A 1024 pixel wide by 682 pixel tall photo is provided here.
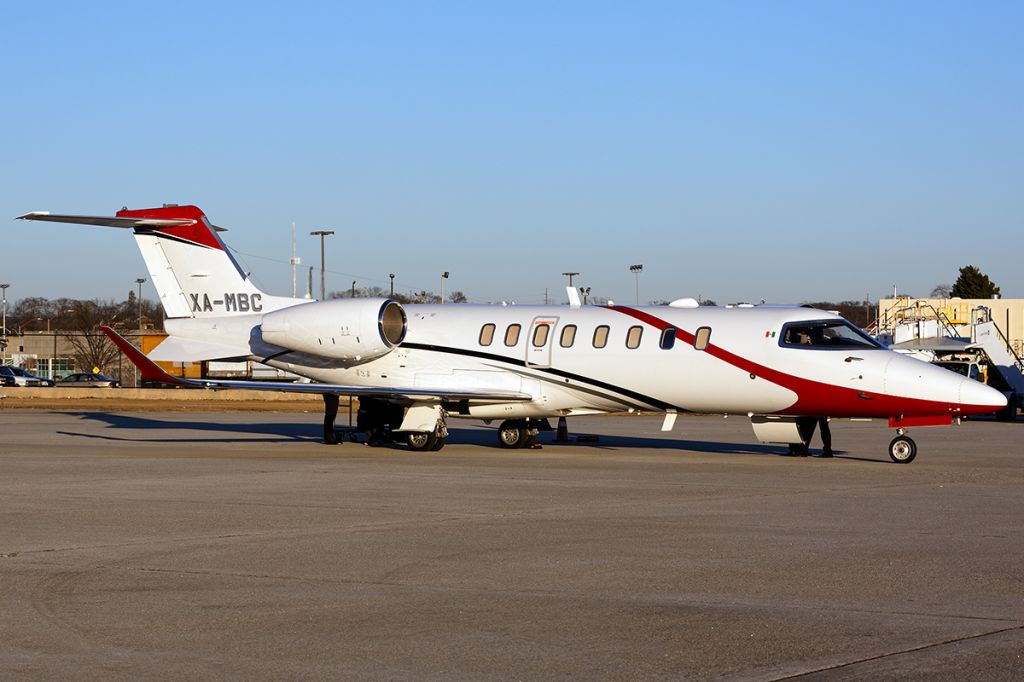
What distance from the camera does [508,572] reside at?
10.0 m

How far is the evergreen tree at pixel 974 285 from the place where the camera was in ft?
371

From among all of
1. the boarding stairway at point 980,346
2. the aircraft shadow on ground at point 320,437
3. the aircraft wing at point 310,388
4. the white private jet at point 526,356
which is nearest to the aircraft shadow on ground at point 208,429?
the aircraft shadow on ground at point 320,437

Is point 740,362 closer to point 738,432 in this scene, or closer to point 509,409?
point 509,409

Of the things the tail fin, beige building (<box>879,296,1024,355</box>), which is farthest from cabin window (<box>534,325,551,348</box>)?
beige building (<box>879,296,1024,355</box>)

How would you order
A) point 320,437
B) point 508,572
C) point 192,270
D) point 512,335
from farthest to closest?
point 320,437, point 192,270, point 512,335, point 508,572

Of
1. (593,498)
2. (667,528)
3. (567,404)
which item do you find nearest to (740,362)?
(567,404)

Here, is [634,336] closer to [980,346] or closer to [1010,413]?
[1010,413]

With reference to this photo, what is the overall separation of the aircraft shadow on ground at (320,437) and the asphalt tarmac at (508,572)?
5662 mm

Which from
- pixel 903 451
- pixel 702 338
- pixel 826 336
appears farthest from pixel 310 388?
pixel 903 451

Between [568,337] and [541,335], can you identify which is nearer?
[568,337]

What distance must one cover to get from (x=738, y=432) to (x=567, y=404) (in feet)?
31.4

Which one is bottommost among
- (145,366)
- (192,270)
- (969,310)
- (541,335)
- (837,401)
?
(837,401)

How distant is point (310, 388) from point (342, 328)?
1487 mm

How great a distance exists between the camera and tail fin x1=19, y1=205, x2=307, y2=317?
27281 mm
